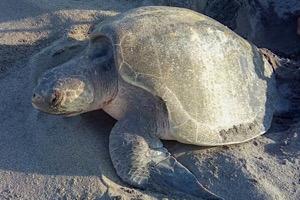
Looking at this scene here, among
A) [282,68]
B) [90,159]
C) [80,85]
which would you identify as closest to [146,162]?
[90,159]

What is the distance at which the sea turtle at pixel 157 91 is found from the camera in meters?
2.47

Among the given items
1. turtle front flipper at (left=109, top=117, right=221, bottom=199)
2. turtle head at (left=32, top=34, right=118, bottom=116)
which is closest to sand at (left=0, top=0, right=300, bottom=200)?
turtle front flipper at (left=109, top=117, right=221, bottom=199)

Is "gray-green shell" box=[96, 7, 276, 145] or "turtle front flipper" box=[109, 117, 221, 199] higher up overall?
"gray-green shell" box=[96, 7, 276, 145]

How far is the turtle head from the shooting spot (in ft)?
8.14

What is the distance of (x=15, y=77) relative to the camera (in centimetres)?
313

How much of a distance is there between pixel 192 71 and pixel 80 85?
559 mm

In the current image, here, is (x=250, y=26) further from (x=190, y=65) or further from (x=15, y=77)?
(x=15, y=77)

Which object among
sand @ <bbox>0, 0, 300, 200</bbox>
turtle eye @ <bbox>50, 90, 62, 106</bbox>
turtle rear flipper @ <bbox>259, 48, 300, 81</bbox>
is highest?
turtle eye @ <bbox>50, 90, 62, 106</bbox>

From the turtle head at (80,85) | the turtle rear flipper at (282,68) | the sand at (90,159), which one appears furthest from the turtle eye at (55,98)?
the turtle rear flipper at (282,68)

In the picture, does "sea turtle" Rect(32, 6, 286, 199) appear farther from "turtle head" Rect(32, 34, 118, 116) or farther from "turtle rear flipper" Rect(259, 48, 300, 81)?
"turtle rear flipper" Rect(259, 48, 300, 81)

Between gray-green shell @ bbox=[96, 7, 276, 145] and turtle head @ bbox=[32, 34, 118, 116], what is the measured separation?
11cm

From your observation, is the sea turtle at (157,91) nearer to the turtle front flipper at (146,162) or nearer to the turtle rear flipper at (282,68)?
the turtle front flipper at (146,162)

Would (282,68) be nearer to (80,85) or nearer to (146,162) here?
(146,162)

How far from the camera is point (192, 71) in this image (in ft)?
8.64
